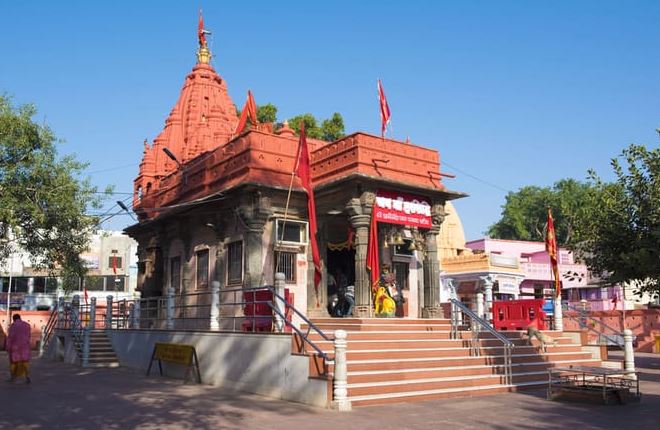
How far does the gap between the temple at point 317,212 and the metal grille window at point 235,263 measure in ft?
0.10

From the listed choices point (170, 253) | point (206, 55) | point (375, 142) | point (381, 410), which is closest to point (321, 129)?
Result: point (206, 55)

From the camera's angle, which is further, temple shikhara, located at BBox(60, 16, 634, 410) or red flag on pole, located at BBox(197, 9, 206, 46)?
red flag on pole, located at BBox(197, 9, 206, 46)

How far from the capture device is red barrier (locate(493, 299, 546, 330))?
17703mm

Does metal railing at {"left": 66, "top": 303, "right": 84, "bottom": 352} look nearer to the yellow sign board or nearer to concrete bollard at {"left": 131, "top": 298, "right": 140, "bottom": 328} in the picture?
concrete bollard at {"left": 131, "top": 298, "right": 140, "bottom": 328}

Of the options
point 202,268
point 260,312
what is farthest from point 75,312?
point 260,312

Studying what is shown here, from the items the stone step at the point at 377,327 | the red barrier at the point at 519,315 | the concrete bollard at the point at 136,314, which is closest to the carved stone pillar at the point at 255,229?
the stone step at the point at 377,327

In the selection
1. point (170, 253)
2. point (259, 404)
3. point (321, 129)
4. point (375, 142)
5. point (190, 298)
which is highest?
point (321, 129)

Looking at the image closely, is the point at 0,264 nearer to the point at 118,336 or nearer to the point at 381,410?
the point at 118,336

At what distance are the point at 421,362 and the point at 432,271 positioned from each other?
5.85 metres

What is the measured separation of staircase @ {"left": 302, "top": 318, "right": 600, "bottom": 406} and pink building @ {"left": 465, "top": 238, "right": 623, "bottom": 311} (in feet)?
95.7

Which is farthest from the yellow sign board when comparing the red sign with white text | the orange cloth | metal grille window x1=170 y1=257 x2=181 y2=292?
the red sign with white text

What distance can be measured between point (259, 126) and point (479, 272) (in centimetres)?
2081

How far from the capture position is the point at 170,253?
22844 millimetres

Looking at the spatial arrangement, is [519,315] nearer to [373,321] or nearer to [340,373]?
[373,321]
